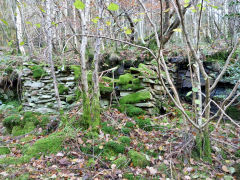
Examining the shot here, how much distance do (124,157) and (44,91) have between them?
350 centimetres

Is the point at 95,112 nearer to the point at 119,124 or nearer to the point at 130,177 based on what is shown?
the point at 119,124

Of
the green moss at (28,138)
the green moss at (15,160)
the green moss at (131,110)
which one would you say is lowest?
the green moss at (15,160)

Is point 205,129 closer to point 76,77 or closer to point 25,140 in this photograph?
point 25,140

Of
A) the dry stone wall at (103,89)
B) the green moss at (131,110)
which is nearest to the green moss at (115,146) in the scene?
the green moss at (131,110)

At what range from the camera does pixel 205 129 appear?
2643 mm

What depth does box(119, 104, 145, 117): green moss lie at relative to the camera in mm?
4066

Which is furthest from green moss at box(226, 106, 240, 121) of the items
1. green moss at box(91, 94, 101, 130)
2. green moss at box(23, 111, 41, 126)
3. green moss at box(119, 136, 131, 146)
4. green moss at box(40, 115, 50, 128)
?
green moss at box(23, 111, 41, 126)

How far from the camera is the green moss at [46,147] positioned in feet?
9.43

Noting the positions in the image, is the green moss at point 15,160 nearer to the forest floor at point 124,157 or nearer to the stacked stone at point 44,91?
the forest floor at point 124,157

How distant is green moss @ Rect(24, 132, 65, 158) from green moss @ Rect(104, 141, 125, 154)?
2.79ft

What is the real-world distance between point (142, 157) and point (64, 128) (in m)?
1.61

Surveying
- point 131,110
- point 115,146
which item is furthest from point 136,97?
point 115,146

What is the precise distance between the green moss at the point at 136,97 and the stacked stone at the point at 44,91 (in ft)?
5.47

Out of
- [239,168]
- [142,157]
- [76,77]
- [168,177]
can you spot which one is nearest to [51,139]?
[142,157]
